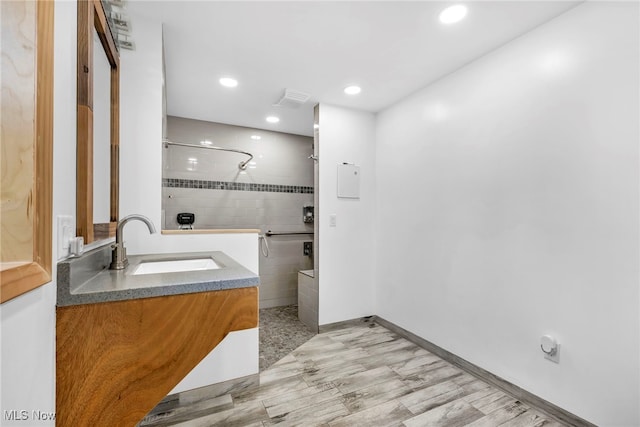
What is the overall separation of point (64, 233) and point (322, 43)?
180 cm

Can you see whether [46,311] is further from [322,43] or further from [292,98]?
[292,98]

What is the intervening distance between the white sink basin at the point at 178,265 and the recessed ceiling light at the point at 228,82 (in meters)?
1.60

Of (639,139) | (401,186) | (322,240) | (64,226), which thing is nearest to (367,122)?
(401,186)

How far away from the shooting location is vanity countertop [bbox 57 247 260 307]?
856 millimetres

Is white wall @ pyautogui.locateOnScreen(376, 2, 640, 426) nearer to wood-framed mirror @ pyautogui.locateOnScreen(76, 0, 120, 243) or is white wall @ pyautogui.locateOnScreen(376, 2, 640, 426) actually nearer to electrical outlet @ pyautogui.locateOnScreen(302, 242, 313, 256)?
electrical outlet @ pyautogui.locateOnScreen(302, 242, 313, 256)

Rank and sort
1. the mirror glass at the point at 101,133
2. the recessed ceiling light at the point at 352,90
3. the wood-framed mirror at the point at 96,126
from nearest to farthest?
1. the wood-framed mirror at the point at 96,126
2. the mirror glass at the point at 101,133
3. the recessed ceiling light at the point at 352,90

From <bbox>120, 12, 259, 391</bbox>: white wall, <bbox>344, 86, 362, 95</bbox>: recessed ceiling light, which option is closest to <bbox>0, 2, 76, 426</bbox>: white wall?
<bbox>120, 12, 259, 391</bbox>: white wall

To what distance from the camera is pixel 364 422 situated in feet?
5.27

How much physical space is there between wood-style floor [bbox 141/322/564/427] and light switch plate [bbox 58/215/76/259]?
4.10 feet

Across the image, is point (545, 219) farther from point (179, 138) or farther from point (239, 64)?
point (179, 138)

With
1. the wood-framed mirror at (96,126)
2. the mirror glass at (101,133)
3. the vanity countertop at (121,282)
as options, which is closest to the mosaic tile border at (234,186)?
the wood-framed mirror at (96,126)

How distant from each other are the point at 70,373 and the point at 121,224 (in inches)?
26.6

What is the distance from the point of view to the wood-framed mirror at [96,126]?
3.48ft

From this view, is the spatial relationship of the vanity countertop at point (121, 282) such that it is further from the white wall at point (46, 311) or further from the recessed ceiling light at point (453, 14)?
the recessed ceiling light at point (453, 14)
